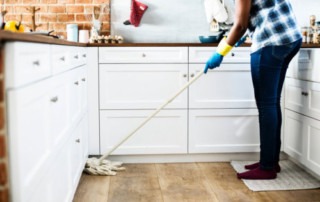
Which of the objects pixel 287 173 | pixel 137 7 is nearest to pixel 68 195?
pixel 287 173

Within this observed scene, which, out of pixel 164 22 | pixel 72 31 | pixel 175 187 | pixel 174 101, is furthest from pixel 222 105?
pixel 72 31

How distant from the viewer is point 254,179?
2723 mm

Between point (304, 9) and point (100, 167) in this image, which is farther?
point (304, 9)

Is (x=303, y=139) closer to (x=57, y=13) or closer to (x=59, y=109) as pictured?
(x=59, y=109)

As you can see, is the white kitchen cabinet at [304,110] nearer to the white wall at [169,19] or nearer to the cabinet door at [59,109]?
the white wall at [169,19]

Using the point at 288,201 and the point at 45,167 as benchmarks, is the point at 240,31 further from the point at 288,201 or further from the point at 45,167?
the point at 45,167

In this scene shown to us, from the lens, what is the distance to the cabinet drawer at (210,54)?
10.1 feet

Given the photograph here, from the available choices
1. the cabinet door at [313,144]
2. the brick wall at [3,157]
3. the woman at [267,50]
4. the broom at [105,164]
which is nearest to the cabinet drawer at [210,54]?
the broom at [105,164]

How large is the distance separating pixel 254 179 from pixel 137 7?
168 centimetres

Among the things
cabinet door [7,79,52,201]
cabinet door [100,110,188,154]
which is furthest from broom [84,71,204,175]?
cabinet door [7,79,52,201]

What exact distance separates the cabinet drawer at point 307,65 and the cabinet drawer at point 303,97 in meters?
0.04

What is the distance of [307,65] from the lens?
2686 mm

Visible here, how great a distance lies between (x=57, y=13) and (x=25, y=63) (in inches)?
93.5

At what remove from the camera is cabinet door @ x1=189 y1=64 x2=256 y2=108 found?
3.10m
